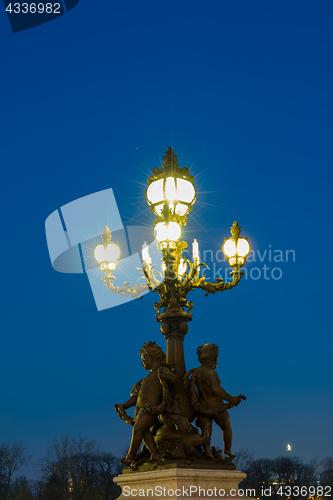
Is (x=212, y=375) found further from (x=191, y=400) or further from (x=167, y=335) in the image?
(x=167, y=335)

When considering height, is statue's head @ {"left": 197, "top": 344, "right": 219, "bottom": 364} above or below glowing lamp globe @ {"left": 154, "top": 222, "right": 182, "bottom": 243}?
below

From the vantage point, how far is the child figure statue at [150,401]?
8023mm

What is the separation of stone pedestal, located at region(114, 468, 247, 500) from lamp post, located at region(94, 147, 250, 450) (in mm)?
999

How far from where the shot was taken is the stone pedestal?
7.30 meters

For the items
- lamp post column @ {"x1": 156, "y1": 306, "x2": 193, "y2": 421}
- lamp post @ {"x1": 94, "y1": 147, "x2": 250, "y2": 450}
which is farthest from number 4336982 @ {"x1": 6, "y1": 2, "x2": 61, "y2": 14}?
lamp post column @ {"x1": 156, "y1": 306, "x2": 193, "y2": 421}

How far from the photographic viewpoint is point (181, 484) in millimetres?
7305

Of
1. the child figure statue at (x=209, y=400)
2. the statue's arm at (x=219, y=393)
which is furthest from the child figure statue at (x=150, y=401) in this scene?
the statue's arm at (x=219, y=393)

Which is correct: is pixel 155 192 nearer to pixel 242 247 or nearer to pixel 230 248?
pixel 230 248

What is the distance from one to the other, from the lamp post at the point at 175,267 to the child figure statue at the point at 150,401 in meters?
0.33

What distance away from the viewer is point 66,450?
46.8 meters

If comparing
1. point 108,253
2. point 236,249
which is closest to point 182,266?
point 236,249

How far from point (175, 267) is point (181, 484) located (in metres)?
3.54

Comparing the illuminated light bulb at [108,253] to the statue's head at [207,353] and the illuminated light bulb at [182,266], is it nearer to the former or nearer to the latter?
the illuminated light bulb at [182,266]

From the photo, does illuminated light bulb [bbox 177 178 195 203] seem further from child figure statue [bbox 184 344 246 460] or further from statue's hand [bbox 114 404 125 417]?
statue's hand [bbox 114 404 125 417]
